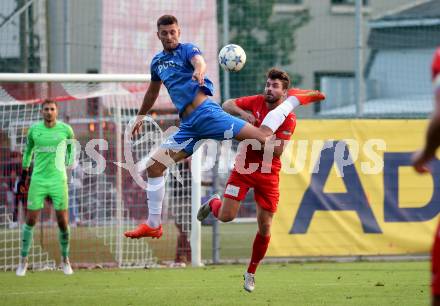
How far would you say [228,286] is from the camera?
39.2 feet

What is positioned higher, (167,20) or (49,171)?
(167,20)

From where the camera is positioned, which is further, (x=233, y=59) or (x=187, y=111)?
(x=233, y=59)

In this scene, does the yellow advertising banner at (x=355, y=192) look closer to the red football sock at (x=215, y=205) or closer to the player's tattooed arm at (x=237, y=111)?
the red football sock at (x=215, y=205)

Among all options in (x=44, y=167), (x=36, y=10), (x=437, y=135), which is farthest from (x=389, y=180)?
(x=437, y=135)

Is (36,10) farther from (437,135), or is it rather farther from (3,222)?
(437,135)

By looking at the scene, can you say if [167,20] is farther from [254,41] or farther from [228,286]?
[254,41]

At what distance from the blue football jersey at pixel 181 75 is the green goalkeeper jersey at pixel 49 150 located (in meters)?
4.27

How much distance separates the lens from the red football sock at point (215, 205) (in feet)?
36.7

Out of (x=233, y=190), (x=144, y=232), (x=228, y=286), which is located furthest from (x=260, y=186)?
(x=228, y=286)

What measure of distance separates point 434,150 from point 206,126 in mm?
5279

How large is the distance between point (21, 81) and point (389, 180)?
20.6 feet

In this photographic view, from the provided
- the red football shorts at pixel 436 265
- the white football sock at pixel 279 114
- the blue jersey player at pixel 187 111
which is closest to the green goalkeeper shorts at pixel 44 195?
the blue jersey player at pixel 187 111

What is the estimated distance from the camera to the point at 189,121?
10.3 metres

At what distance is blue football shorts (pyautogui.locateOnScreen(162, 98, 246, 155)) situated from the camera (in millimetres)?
10102
